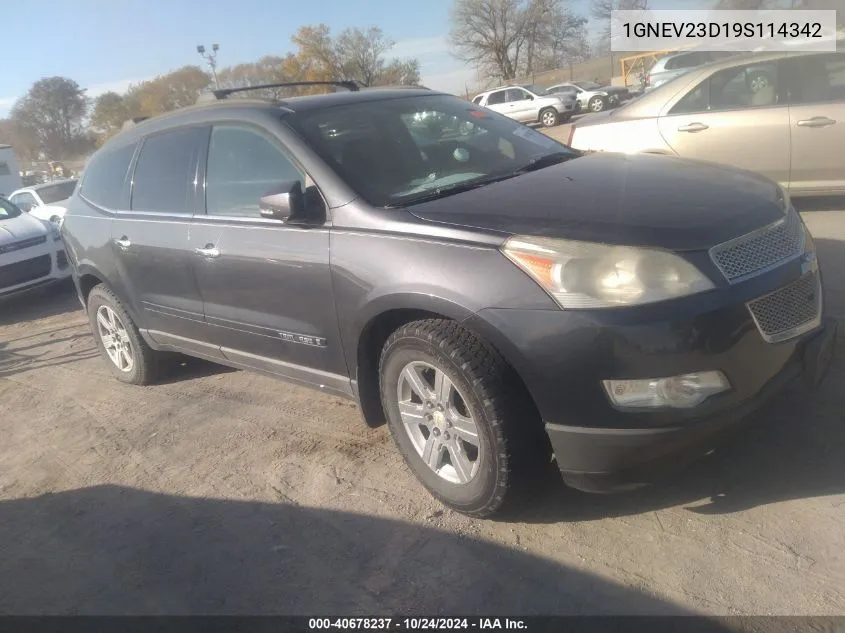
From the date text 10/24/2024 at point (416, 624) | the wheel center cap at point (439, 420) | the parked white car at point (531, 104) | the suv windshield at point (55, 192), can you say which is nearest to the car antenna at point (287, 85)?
the wheel center cap at point (439, 420)

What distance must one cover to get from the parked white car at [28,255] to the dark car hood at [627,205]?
7289 millimetres

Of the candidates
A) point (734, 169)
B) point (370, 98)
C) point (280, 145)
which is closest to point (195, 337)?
point (280, 145)

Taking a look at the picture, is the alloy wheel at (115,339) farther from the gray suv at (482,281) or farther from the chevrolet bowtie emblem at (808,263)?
the chevrolet bowtie emblem at (808,263)

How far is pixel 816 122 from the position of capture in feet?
19.5

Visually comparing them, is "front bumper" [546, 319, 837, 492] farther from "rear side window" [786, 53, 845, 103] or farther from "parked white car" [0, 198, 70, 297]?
"parked white car" [0, 198, 70, 297]

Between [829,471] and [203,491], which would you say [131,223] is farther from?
[829,471]

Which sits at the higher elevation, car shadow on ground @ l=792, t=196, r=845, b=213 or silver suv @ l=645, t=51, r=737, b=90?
silver suv @ l=645, t=51, r=737, b=90

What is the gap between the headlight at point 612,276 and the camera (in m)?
2.44

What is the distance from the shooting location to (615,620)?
91.2 inches

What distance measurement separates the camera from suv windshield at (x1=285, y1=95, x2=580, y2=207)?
3.32 meters

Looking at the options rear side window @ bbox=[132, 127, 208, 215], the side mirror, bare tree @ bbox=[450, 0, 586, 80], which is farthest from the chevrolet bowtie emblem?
bare tree @ bbox=[450, 0, 586, 80]

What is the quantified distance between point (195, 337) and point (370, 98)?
1.75 metres

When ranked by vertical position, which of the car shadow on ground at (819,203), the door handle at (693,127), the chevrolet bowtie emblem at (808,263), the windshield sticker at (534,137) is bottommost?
the car shadow on ground at (819,203)

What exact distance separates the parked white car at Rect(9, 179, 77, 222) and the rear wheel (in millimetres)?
15897
